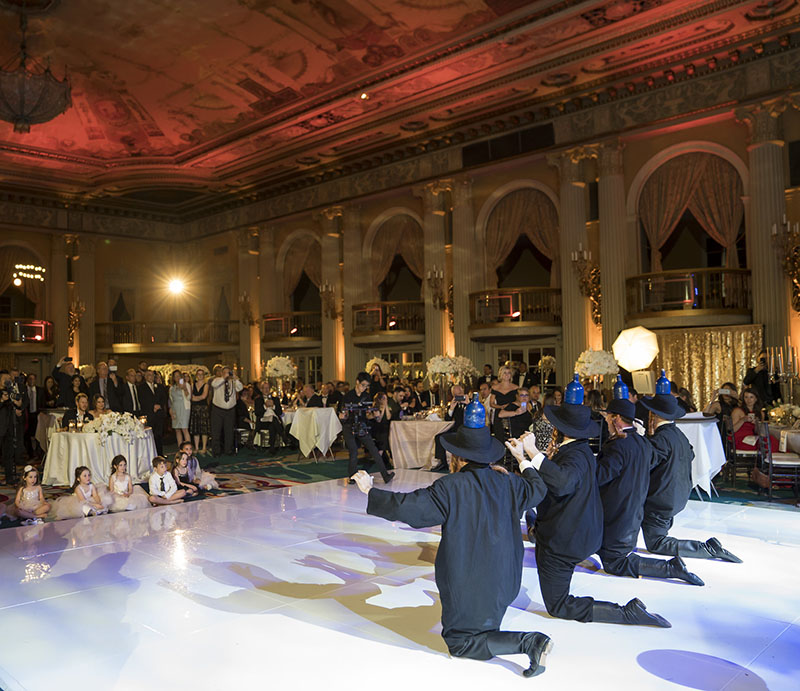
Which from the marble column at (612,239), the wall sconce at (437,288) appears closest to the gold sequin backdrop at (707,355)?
the marble column at (612,239)

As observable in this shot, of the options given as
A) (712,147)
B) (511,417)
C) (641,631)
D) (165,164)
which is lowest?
(641,631)

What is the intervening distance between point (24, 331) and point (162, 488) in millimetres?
14990

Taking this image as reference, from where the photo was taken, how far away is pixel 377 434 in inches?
441

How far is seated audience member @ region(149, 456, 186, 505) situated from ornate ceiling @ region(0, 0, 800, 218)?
8.59 meters

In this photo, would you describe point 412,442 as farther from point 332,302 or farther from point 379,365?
point 332,302

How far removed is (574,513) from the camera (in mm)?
4160

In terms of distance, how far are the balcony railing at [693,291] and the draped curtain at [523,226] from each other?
8.56ft

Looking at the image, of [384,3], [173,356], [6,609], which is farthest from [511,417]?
[173,356]

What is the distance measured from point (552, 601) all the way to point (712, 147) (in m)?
12.3

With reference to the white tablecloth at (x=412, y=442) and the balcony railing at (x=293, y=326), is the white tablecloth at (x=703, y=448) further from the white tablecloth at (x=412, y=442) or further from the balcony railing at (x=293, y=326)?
the balcony railing at (x=293, y=326)

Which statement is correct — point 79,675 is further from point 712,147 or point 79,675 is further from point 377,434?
point 712,147

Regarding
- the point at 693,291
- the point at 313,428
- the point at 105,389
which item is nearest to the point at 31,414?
the point at 105,389

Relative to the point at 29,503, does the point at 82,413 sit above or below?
above

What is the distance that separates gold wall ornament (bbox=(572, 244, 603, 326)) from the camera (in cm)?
1522
